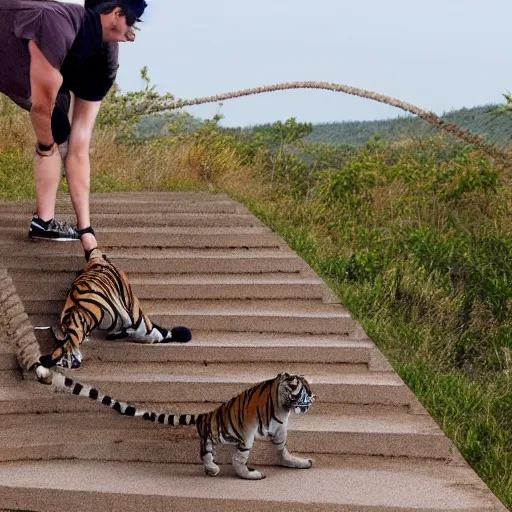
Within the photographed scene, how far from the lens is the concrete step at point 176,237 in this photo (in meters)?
7.23

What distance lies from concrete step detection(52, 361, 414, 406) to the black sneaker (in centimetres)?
175

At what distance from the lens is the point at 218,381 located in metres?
5.10

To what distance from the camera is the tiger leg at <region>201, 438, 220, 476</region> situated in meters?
4.35

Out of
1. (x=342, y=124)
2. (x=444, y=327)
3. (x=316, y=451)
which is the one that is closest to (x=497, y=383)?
(x=444, y=327)

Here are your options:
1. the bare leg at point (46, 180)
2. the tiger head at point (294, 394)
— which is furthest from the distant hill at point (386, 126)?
the tiger head at point (294, 394)

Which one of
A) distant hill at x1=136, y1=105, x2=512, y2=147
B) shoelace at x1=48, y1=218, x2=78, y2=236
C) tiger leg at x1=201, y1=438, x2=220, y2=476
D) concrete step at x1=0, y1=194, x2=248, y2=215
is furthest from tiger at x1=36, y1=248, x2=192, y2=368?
distant hill at x1=136, y1=105, x2=512, y2=147

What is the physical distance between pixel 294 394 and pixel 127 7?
2549 mm

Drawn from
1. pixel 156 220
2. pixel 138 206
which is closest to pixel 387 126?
pixel 138 206

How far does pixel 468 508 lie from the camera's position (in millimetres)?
4180

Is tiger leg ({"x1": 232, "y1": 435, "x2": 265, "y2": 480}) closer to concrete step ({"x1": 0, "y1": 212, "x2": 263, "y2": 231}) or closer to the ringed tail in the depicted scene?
the ringed tail

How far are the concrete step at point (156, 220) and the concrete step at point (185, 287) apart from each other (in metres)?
1.22

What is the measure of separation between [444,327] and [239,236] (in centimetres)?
184

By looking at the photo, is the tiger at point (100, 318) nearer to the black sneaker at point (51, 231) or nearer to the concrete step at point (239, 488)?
the concrete step at point (239, 488)

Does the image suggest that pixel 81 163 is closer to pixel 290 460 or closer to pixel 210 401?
pixel 210 401
